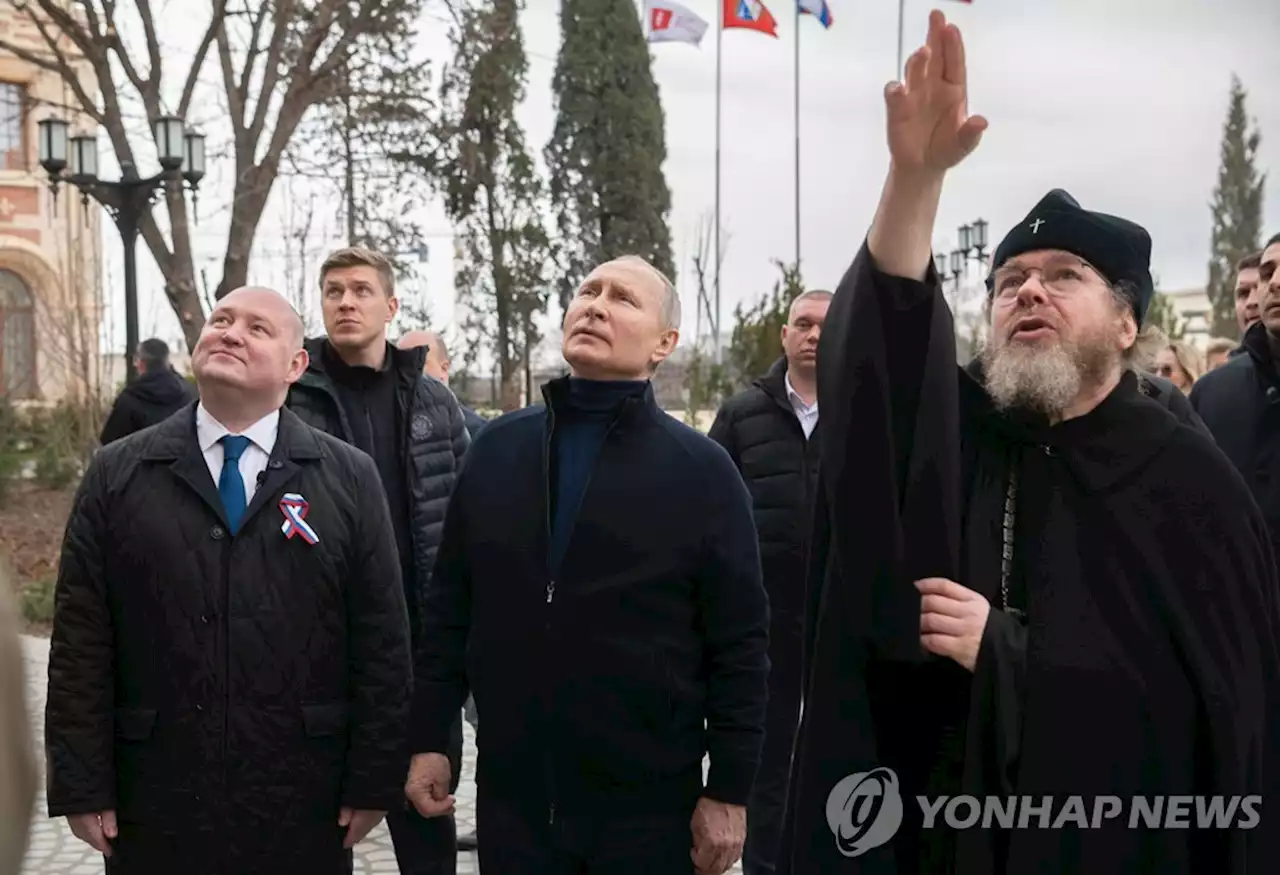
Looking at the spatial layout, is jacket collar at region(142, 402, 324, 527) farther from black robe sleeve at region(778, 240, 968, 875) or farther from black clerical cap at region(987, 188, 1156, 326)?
black clerical cap at region(987, 188, 1156, 326)

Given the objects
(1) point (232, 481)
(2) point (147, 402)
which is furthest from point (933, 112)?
(2) point (147, 402)

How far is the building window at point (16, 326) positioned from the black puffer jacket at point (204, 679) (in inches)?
759

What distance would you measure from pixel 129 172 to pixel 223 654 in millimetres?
11472

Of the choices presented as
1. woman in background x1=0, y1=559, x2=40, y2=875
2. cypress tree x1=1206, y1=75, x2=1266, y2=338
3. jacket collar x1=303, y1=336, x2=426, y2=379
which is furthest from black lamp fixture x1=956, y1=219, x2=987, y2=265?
cypress tree x1=1206, y1=75, x2=1266, y2=338

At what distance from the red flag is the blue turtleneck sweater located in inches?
1100

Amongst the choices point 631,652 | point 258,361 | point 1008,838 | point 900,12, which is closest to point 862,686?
point 1008,838

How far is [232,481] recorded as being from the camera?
10.7ft

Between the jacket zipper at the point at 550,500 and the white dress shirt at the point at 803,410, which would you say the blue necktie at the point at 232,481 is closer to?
the jacket zipper at the point at 550,500

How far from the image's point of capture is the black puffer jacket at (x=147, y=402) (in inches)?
356

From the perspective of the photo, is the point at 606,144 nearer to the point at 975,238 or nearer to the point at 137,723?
the point at 975,238

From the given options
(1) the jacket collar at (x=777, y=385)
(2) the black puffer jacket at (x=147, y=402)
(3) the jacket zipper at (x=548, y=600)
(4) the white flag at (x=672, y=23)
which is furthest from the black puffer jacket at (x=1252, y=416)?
(4) the white flag at (x=672, y=23)

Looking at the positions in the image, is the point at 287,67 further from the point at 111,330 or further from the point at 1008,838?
the point at 1008,838

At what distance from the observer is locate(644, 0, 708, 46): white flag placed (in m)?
30.3

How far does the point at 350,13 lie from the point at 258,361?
545 inches
